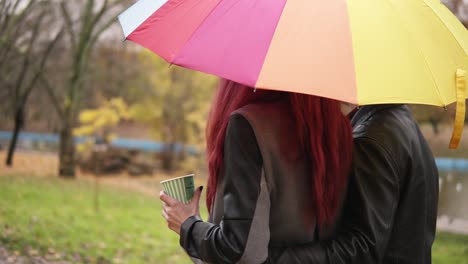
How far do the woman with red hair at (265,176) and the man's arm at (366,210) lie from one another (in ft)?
0.15

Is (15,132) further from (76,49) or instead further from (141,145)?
(141,145)

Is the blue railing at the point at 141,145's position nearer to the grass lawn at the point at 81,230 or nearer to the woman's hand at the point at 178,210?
the grass lawn at the point at 81,230

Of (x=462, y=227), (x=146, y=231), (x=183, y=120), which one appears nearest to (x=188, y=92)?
(x=183, y=120)

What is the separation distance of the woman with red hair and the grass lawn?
11.3 ft

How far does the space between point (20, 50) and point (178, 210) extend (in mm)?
6117

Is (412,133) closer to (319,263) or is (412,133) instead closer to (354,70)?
(354,70)

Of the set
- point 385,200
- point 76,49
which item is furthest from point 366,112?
point 76,49

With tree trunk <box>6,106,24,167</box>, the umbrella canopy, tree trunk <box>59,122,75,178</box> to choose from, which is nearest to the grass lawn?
tree trunk <box>6,106,24,167</box>

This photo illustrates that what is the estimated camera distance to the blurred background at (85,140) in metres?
6.04

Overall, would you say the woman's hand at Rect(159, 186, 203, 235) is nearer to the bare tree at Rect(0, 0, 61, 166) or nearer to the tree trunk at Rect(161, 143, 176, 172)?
the bare tree at Rect(0, 0, 61, 166)

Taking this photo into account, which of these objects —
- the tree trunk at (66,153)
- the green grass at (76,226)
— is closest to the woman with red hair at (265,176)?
the green grass at (76,226)

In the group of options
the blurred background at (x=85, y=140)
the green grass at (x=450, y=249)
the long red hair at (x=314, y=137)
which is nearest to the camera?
the long red hair at (x=314, y=137)

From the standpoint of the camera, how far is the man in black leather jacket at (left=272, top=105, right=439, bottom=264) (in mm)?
1795

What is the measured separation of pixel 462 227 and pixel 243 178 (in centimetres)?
666
